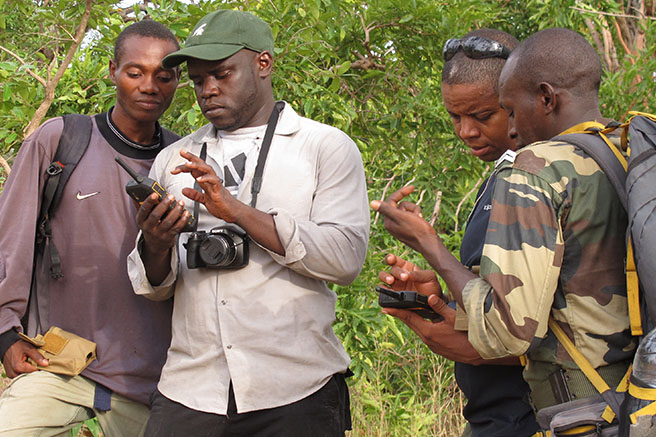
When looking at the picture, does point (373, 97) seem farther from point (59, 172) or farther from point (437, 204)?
point (59, 172)

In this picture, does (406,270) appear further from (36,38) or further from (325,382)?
(36,38)

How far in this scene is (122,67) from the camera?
2.91 m

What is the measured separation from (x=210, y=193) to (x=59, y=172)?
804 mm

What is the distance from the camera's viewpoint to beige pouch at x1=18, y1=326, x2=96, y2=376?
102 inches

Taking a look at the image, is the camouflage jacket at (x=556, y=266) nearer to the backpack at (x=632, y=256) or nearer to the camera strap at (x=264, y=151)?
the backpack at (x=632, y=256)

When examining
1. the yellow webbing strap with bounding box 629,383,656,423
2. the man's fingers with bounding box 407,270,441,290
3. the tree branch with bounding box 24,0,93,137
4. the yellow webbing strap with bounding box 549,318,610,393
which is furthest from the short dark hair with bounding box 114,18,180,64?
the yellow webbing strap with bounding box 629,383,656,423

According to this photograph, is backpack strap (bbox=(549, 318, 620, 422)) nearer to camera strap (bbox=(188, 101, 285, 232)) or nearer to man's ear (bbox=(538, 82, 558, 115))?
man's ear (bbox=(538, 82, 558, 115))

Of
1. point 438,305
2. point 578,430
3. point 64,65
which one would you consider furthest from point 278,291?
point 64,65

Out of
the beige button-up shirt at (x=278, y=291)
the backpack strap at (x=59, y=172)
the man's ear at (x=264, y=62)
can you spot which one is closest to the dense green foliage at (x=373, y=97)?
the backpack strap at (x=59, y=172)

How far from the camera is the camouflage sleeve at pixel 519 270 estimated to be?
1708mm

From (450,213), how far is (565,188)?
9.14 ft

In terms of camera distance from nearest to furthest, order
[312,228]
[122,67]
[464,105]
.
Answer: [312,228] → [464,105] → [122,67]

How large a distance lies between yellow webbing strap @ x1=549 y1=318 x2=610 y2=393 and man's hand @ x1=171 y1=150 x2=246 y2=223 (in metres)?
0.95

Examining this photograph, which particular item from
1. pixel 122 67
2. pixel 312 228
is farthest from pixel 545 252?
pixel 122 67
